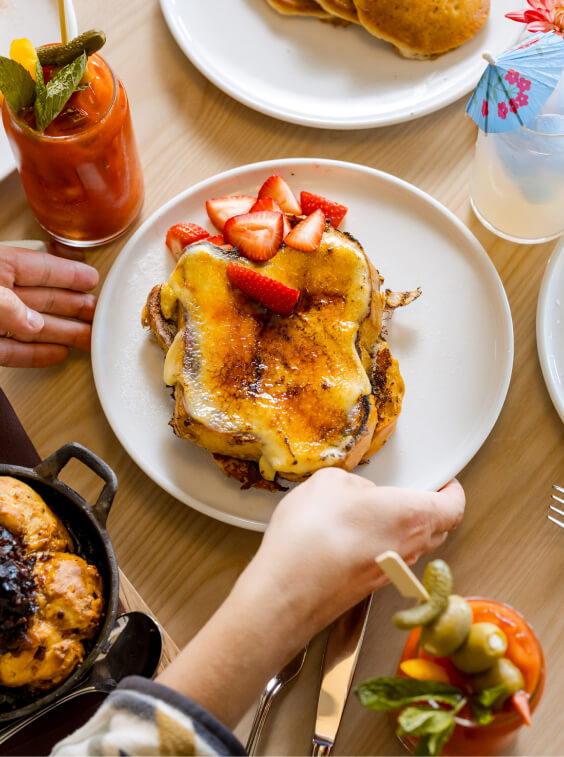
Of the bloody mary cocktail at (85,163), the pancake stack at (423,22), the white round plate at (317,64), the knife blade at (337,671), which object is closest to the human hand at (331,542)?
the knife blade at (337,671)

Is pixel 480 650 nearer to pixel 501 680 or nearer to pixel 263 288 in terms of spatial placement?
pixel 501 680

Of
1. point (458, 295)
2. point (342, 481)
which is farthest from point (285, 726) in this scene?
point (458, 295)

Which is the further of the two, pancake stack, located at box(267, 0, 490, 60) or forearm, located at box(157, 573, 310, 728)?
pancake stack, located at box(267, 0, 490, 60)

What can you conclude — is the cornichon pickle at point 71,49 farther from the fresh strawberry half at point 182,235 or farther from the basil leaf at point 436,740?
the basil leaf at point 436,740

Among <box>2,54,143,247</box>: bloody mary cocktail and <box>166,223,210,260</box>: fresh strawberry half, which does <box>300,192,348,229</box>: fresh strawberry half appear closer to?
<box>166,223,210,260</box>: fresh strawberry half

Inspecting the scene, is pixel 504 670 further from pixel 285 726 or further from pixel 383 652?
pixel 285 726

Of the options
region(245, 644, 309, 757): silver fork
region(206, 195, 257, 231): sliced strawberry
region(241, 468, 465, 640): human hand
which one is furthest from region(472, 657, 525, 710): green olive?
region(206, 195, 257, 231): sliced strawberry

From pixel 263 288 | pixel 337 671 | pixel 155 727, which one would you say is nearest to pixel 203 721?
pixel 155 727
